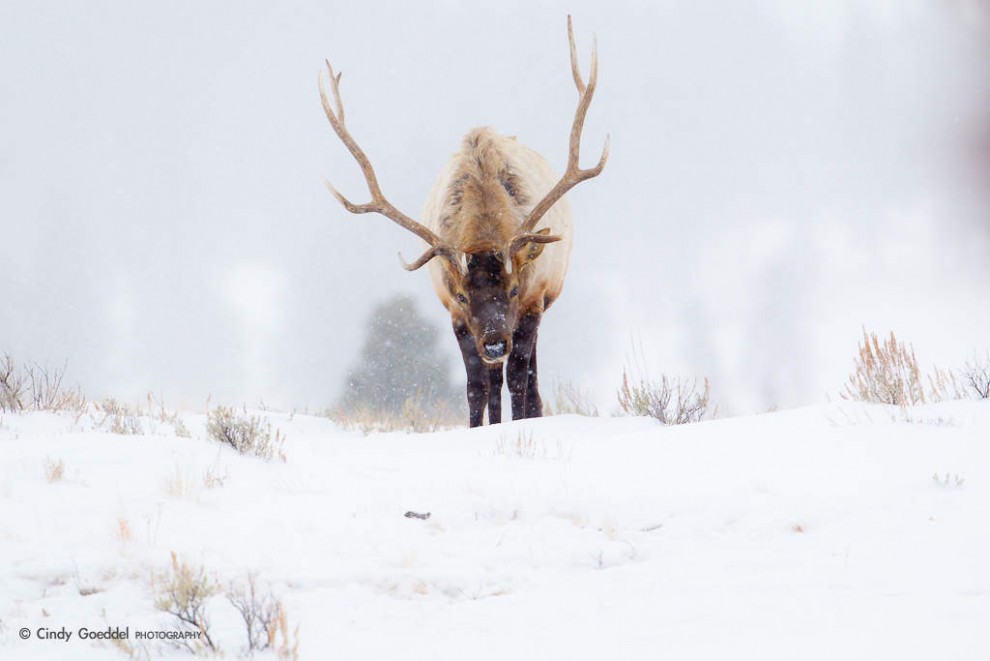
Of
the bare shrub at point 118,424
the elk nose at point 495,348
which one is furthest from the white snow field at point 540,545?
the elk nose at point 495,348

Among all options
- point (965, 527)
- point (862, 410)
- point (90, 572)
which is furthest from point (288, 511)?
point (862, 410)

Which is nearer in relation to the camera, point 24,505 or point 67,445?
point 24,505

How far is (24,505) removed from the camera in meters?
3.22

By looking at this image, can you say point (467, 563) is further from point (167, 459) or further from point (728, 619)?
point (167, 459)

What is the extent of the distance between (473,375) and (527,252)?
1336 millimetres

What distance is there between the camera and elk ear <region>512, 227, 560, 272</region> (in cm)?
735

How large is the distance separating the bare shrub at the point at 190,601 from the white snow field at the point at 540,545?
47mm

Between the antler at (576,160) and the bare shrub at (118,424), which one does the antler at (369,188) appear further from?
the bare shrub at (118,424)

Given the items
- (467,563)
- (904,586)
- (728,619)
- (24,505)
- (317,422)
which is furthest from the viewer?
(317,422)

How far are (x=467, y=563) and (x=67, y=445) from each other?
2301 mm

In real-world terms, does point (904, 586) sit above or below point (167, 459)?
below

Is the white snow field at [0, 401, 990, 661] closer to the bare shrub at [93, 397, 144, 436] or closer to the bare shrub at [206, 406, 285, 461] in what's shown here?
the bare shrub at [206, 406, 285, 461]

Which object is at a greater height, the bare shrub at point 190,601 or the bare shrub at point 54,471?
the bare shrub at point 54,471

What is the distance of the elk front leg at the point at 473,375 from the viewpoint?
7.89m
